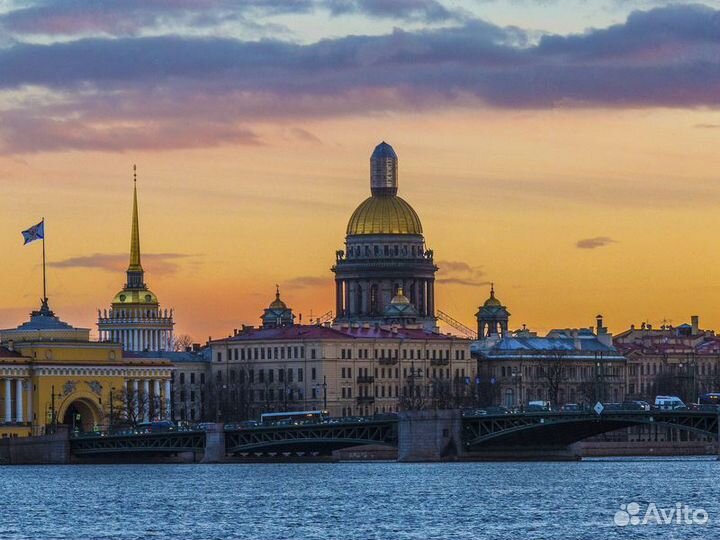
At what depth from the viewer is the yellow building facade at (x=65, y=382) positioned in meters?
156

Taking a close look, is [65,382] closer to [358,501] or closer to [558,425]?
[558,425]

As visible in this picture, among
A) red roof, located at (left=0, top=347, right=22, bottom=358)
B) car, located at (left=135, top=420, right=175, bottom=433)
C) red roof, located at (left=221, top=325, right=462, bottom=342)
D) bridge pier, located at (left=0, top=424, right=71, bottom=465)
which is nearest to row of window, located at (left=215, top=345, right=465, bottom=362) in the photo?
red roof, located at (left=221, top=325, right=462, bottom=342)

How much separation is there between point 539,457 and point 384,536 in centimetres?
4520

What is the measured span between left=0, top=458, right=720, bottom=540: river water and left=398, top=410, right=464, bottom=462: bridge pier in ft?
2.64

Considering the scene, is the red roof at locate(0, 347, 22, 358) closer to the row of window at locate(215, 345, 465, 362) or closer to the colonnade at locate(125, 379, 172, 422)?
the colonnade at locate(125, 379, 172, 422)

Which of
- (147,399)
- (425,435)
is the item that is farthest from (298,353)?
(425,435)

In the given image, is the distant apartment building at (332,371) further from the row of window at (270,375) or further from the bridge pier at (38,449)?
the bridge pier at (38,449)

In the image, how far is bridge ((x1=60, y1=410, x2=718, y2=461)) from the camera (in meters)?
122

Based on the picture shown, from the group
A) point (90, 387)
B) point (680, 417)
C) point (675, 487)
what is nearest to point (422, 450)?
point (680, 417)

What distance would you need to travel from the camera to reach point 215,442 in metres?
131

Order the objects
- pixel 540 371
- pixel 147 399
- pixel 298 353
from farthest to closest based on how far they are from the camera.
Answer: pixel 540 371 < pixel 298 353 < pixel 147 399

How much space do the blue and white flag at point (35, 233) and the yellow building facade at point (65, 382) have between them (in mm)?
9225

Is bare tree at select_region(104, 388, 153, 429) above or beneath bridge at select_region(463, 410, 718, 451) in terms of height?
above

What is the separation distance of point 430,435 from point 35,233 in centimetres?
2787
